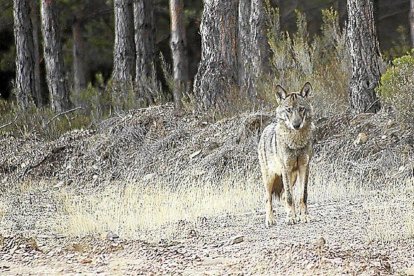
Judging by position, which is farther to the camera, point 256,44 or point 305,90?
point 256,44

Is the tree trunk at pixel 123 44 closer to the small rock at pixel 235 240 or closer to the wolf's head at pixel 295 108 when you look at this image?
the wolf's head at pixel 295 108

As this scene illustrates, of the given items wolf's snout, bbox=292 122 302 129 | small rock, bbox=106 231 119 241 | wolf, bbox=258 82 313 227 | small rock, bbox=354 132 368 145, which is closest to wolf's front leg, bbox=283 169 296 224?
wolf, bbox=258 82 313 227

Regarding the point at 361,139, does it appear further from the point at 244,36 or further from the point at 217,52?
the point at 244,36

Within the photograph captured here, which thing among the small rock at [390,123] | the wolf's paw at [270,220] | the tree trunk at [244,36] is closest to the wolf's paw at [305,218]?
the wolf's paw at [270,220]

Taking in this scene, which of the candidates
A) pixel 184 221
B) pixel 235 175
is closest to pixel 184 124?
pixel 235 175

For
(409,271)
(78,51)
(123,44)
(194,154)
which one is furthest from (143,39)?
(409,271)

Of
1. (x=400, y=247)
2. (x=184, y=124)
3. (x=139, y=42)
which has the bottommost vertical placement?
(x=400, y=247)

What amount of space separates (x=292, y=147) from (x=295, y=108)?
496 millimetres

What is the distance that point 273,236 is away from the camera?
1035cm

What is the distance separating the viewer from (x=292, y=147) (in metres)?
11.1

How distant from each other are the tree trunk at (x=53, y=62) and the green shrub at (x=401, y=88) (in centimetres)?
1039

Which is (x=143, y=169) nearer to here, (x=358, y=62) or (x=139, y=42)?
(x=358, y=62)

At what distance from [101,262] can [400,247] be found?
9.60 ft

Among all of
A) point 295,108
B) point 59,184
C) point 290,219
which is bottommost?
point 290,219
